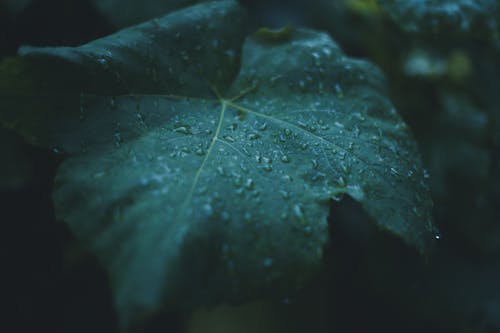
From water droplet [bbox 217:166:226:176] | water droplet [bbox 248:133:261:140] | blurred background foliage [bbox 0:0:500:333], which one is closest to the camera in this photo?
water droplet [bbox 217:166:226:176]

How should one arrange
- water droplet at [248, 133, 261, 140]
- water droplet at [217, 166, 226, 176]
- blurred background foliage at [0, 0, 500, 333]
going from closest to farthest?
water droplet at [217, 166, 226, 176] → water droplet at [248, 133, 261, 140] → blurred background foliage at [0, 0, 500, 333]

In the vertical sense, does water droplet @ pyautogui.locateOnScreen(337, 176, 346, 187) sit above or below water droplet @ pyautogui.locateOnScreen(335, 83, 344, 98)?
below

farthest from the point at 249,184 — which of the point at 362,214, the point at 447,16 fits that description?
the point at 362,214

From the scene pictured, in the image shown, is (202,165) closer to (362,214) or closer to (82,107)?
(82,107)

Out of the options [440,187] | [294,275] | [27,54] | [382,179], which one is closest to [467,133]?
[440,187]

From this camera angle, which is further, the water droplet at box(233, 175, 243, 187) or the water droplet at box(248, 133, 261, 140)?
the water droplet at box(248, 133, 261, 140)

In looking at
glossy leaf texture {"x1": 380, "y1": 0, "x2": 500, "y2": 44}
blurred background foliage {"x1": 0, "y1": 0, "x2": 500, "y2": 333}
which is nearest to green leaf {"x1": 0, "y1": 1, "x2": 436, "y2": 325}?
glossy leaf texture {"x1": 380, "y1": 0, "x2": 500, "y2": 44}

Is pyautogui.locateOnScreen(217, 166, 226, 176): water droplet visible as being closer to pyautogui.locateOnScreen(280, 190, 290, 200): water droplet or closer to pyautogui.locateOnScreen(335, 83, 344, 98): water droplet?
pyautogui.locateOnScreen(280, 190, 290, 200): water droplet

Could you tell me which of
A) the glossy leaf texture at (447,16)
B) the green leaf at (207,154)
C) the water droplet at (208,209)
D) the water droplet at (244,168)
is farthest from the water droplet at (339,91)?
the water droplet at (208,209)
